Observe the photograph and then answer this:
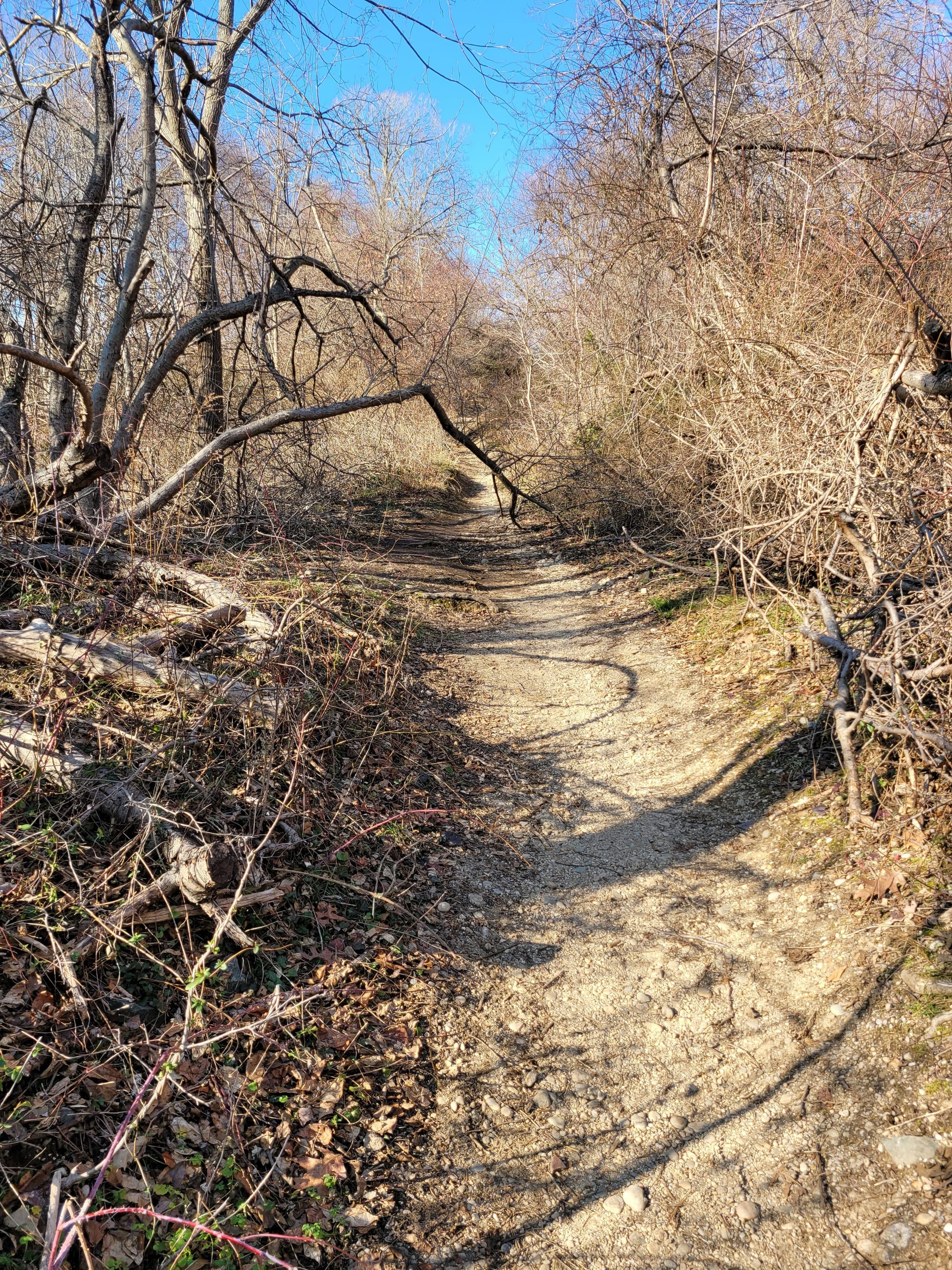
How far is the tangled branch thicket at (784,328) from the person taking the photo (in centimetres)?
411

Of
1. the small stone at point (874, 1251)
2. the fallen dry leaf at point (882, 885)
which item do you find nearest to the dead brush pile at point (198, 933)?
the small stone at point (874, 1251)

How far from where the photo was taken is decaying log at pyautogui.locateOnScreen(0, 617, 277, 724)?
4105mm

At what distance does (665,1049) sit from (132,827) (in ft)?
7.85

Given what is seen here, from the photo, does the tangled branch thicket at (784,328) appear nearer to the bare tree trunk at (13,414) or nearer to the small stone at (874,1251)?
the small stone at (874,1251)

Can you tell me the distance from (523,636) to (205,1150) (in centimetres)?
611

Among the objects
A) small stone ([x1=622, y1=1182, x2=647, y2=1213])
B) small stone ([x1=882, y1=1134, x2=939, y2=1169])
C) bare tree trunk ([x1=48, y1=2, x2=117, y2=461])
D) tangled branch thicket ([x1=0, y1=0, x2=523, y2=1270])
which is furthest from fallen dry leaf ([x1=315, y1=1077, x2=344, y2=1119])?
bare tree trunk ([x1=48, y1=2, x2=117, y2=461])

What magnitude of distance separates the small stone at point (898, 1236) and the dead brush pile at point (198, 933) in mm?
1477

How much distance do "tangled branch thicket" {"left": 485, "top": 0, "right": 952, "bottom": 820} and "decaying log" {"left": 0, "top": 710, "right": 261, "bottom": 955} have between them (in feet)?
10.1

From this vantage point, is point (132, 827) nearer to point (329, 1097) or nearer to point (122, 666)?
point (122, 666)

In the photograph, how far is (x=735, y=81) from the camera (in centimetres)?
805

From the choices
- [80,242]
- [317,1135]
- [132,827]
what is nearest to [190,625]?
[132,827]

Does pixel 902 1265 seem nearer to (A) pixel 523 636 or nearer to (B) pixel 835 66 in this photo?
(A) pixel 523 636

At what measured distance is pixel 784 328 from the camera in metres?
6.29

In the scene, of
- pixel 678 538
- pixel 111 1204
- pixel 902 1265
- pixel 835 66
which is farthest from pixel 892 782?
pixel 835 66
